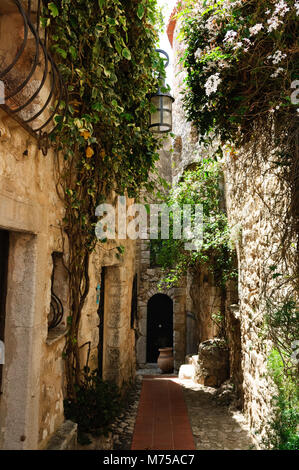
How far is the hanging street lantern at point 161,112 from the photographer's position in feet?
13.8

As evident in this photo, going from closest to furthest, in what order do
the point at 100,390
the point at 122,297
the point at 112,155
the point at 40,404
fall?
the point at 40,404, the point at 100,390, the point at 112,155, the point at 122,297

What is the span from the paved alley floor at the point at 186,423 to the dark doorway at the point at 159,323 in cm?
583

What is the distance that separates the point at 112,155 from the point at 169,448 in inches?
121

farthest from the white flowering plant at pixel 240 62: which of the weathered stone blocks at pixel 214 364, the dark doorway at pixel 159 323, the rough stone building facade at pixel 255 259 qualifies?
the dark doorway at pixel 159 323

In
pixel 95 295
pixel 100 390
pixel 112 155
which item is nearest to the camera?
pixel 100 390

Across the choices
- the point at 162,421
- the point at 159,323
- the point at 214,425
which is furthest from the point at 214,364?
the point at 159,323

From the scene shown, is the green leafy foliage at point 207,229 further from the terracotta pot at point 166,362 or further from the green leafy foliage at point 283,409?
the terracotta pot at point 166,362

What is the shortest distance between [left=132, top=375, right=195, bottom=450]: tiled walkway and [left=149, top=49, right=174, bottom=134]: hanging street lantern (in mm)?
3562

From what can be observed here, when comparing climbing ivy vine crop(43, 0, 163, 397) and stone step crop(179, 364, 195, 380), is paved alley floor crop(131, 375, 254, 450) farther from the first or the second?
climbing ivy vine crop(43, 0, 163, 397)

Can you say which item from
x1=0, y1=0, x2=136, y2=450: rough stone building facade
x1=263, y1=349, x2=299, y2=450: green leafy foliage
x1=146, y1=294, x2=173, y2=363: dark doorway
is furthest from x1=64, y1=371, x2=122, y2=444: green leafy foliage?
x1=146, y1=294, x2=173, y2=363: dark doorway

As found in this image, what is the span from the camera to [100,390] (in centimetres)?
323

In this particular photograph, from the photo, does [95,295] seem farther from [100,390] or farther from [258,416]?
[258,416]

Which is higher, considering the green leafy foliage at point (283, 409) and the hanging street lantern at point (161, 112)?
the hanging street lantern at point (161, 112)
